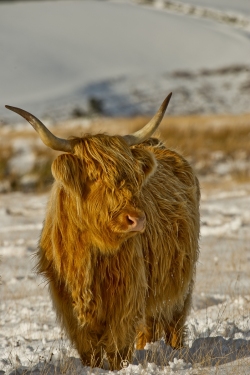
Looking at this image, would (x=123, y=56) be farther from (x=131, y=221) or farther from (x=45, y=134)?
(x=131, y=221)

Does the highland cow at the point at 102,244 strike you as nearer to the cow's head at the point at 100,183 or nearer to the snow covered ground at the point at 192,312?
the cow's head at the point at 100,183

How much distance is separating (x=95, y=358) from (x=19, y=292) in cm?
310

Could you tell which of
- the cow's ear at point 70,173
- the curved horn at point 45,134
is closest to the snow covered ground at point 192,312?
the cow's ear at point 70,173

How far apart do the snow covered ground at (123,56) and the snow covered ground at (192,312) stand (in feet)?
90.7

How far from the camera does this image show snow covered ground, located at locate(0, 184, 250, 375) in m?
4.06

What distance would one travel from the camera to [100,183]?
4094 mm

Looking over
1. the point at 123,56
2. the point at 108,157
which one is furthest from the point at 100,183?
the point at 123,56

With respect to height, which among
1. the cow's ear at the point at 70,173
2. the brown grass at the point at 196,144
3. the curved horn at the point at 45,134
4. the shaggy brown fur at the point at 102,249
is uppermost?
the curved horn at the point at 45,134

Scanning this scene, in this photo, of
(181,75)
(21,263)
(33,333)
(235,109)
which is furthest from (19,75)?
(33,333)

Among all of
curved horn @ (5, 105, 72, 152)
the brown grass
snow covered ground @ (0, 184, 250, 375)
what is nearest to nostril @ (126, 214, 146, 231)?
curved horn @ (5, 105, 72, 152)

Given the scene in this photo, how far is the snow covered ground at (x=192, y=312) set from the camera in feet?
13.3

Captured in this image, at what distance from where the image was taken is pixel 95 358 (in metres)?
4.31

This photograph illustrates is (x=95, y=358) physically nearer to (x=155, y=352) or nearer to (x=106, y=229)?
(x=155, y=352)

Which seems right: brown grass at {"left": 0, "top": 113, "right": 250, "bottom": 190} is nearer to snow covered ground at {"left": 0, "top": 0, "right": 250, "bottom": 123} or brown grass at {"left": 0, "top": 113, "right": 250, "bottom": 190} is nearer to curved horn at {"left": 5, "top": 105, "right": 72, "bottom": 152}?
curved horn at {"left": 5, "top": 105, "right": 72, "bottom": 152}
